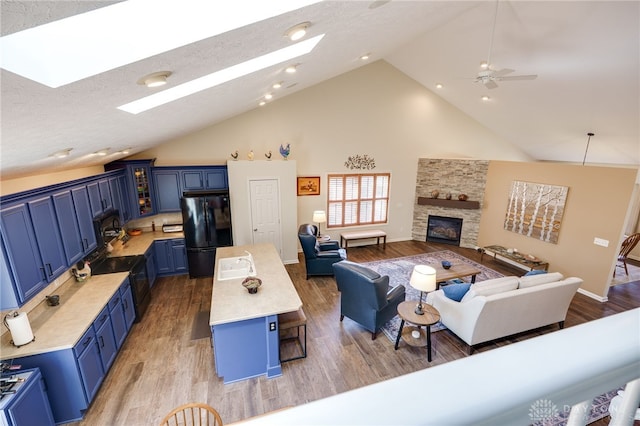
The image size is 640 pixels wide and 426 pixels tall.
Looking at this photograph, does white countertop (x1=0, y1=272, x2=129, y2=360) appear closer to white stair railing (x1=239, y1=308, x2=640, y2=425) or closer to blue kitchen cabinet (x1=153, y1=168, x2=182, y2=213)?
blue kitchen cabinet (x1=153, y1=168, x2=182, y2=213)

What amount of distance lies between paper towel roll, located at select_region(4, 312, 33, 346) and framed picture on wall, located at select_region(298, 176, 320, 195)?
18.0ft

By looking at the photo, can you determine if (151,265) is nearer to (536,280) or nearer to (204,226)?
(204,226)

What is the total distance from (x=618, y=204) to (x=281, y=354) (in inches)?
253

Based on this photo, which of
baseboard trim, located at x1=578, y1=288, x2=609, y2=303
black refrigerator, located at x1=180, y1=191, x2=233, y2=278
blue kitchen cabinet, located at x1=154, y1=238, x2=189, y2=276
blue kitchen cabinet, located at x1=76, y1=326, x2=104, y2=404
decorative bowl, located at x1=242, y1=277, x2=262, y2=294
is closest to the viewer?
blue kitchen cabinet, located at x1=76, y1=326, x2=104, y2=404

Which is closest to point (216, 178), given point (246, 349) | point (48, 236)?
point (48, 236)

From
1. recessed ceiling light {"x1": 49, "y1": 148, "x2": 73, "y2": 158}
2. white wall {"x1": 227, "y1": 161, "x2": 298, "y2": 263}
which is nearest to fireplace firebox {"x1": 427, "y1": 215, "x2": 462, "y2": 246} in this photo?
white wall {"x1": 227, "y1": 161, "x2": 298, "y2": 263}

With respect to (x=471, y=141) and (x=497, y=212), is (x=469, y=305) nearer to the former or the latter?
(x=497, y=212)

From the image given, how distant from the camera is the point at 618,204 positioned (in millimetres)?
5414

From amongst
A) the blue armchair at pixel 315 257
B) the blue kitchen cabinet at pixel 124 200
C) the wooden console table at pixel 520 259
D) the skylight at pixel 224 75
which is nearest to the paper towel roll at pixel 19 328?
the skylight at pixel 224 75

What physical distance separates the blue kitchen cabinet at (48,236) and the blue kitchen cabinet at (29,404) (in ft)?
3.44

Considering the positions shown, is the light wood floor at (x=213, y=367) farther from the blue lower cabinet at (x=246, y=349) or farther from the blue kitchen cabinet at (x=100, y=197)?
the blue kitchen cabinet at (x=100, y=197)

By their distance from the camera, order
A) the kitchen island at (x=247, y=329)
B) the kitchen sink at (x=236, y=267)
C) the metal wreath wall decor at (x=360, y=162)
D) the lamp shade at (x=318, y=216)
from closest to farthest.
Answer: the kitchen island at (x=247, y=329) → the kitchen sink at (x=236, y=267) → the lamp shade at (x=318, y=216) → the metal wreath wall decor at (x=360, y=162)

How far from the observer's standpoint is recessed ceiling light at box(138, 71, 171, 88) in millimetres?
1961

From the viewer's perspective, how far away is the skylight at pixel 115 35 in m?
1.40
